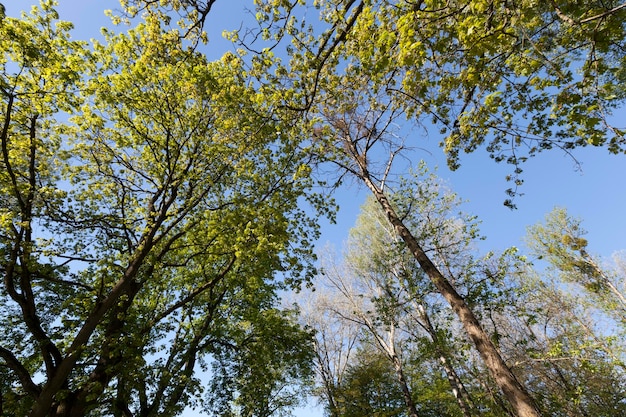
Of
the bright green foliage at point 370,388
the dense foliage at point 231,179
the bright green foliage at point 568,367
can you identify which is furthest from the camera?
the bright green foliage at point 370,388

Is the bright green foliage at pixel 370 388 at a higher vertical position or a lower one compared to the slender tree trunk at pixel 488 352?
higher

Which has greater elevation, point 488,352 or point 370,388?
point 370,388

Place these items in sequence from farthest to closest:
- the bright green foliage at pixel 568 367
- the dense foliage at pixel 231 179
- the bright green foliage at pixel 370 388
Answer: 1. the bright green foliage at pixel 370 388
2. the bright green foliage at pixel 568 367
3. the dense foliage at pixel 231 179

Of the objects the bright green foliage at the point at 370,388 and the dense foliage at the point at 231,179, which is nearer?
the dense foliage at the point at 231,179

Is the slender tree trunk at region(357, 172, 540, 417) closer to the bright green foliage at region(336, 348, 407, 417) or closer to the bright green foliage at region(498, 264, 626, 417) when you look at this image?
the bright green foliage at region(498, 264, 626, 417)

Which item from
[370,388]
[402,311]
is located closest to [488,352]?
[402,311]

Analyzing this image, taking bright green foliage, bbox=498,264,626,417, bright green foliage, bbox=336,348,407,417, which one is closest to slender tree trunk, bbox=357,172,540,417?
bright green foliage, bbox=498,264,626,417

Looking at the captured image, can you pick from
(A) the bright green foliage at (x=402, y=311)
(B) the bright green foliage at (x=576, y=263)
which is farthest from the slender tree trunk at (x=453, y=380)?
(B) the bright green foliage at (x=576, y=263)

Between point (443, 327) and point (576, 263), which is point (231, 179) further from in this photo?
point (576, 263)

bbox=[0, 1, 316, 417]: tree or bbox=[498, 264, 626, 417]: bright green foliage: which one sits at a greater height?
bbox=[0, 1, 316, 417]: tree

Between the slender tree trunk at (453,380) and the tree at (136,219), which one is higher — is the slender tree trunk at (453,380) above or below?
below

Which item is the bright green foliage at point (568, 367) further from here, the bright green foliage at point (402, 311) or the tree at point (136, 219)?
the tree at point (136, 219)

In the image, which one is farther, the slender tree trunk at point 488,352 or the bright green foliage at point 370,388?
the bright green foliage at point 370,388

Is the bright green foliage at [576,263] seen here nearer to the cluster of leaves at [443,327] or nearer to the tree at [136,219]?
the cluster of leaves at [443,327]
